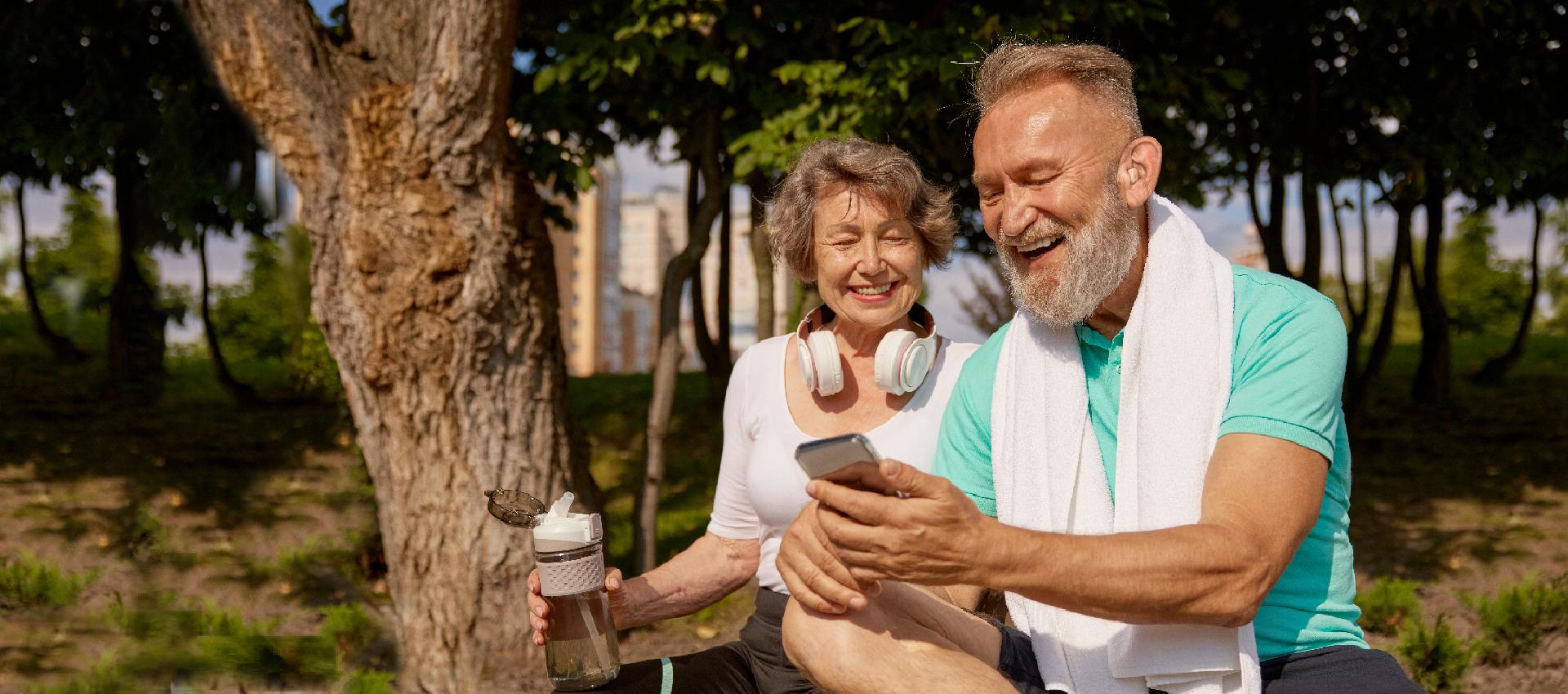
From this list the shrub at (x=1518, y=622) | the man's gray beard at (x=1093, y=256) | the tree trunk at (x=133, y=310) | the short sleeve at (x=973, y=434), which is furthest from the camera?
the tree trunk at (x=133, y=310)

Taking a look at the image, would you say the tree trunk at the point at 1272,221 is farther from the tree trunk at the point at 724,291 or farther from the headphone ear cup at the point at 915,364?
the headphone ear cup at the point at 915,364

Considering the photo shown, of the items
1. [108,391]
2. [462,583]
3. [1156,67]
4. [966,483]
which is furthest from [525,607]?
[108,391]

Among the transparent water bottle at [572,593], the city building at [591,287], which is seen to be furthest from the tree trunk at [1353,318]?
the city building at [591,287]

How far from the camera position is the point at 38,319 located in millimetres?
14609

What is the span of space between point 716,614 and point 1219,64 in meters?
6.12

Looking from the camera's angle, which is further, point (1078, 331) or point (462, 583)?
point (462, 583)

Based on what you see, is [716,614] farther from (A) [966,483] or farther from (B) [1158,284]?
(B) [1158,284]

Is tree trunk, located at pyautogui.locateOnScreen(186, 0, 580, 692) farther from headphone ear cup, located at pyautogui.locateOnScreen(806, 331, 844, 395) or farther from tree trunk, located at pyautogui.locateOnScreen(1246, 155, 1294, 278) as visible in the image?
tree trunk, located at pyautogui.locateOnScreen(1246, 155, 1294, 278)

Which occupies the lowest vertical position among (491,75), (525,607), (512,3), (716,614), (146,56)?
(716,614)

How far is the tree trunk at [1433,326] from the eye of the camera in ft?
44.4

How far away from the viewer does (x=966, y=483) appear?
110 inches

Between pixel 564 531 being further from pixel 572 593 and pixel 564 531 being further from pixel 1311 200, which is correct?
pixel 1311 200

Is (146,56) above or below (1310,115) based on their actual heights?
→ above

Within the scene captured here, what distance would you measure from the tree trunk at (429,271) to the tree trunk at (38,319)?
10.6 meters
